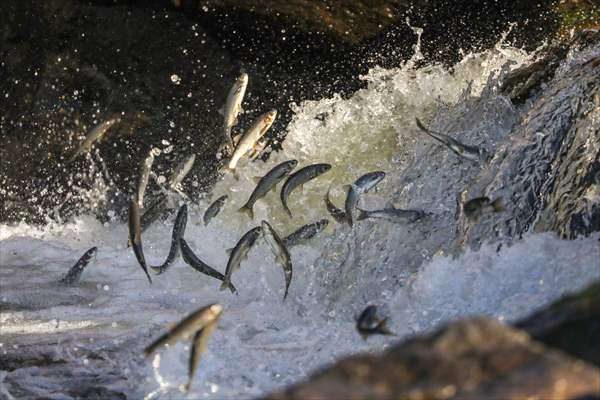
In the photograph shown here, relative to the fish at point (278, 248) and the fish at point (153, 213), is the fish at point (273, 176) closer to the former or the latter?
the fish at point (278, 248)

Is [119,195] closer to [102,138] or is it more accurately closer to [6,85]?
[102,138]

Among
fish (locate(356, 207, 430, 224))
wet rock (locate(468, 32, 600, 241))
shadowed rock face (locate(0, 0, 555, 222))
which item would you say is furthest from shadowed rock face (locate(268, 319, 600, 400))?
shadowed rock face (locate(0, 0, 555, 222))

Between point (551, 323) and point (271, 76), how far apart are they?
236 inches

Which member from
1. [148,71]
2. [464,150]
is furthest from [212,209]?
[464,150]

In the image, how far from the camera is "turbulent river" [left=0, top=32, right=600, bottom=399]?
4848 mm

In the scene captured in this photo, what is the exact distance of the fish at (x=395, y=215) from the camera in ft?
19.1

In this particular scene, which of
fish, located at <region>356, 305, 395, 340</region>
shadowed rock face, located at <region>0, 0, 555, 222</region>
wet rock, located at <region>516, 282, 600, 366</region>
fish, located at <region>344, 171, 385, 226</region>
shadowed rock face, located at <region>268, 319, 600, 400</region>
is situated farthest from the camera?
shadowed rock face, located at <region>0, 0, 555, 222</region>

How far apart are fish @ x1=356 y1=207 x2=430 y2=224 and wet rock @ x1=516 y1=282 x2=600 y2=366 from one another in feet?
10.7

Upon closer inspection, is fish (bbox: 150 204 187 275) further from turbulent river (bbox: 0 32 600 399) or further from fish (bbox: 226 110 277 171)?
fish (bbox: 226 110 277 171)

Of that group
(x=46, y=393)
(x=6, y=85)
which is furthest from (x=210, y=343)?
(x=6, y=85)

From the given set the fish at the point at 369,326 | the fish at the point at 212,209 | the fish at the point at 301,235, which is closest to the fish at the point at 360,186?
the fish at the point at 301,235

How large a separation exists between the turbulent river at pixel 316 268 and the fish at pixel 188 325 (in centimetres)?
95

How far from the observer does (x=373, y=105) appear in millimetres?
8109

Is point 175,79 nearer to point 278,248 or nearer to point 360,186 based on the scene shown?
point 360,186
